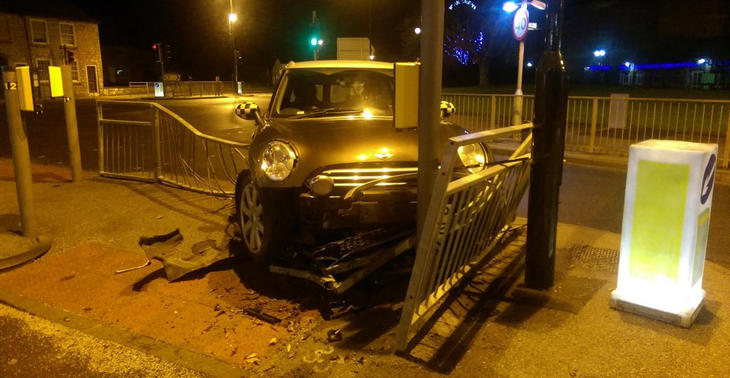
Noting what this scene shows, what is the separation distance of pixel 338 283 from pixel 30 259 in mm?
3333

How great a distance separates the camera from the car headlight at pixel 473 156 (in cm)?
508

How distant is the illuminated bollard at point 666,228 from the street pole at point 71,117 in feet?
24.8

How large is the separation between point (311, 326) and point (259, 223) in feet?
4.58

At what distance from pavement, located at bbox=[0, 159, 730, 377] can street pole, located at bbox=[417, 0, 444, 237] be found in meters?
0.92

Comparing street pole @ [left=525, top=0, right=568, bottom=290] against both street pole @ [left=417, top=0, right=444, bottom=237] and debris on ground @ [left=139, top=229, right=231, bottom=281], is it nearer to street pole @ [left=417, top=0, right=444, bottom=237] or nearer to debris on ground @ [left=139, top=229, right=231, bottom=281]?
street pole @ [left=417, top=0, right=444, bottom=237]

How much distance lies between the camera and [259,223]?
17.5 feet

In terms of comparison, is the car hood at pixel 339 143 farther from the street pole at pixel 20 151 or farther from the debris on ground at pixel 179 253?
the street pole at pixel 20 151

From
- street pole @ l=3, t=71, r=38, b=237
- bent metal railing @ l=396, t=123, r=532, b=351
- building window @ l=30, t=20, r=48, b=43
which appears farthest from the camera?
building window @ l=30, t=20, r=48, b=43

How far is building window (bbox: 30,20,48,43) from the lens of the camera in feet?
148

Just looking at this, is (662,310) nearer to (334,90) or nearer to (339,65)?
(334,90)

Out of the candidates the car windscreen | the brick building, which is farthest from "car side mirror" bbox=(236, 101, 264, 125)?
the brick building

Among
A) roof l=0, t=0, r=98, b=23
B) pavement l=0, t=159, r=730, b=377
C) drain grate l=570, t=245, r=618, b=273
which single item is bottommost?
pavement l=0, t=159, r=730, b=377

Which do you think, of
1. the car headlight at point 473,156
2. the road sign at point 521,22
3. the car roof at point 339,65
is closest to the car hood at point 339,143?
the car headlight at point 473,156

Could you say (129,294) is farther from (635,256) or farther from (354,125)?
(635,256)
